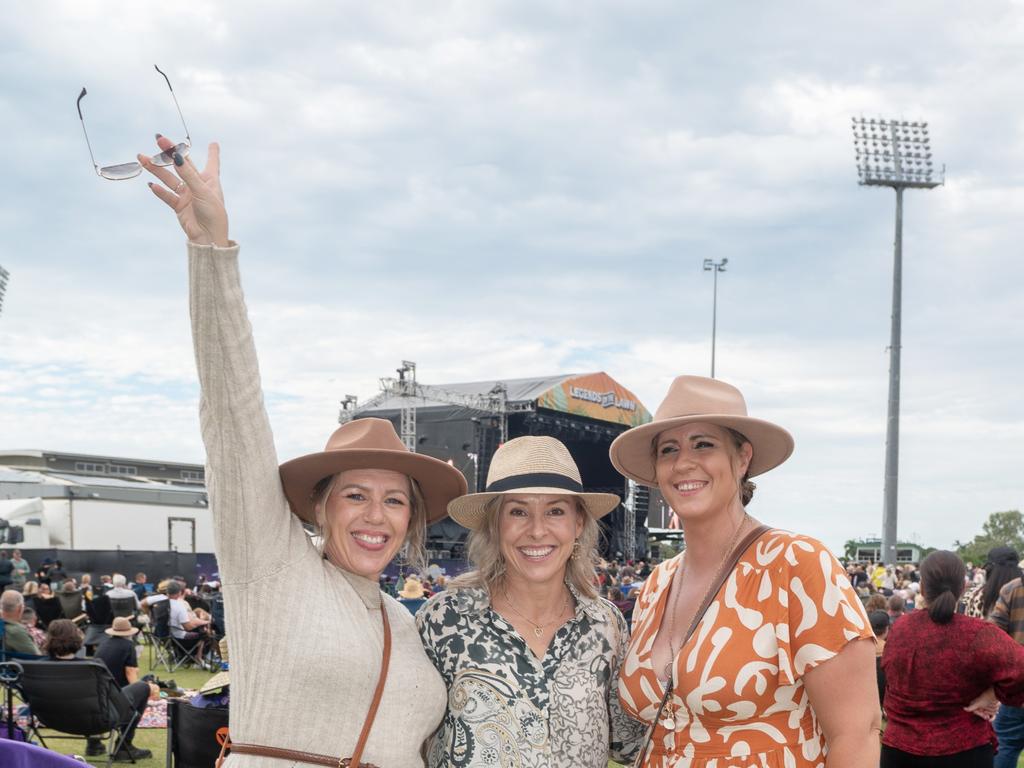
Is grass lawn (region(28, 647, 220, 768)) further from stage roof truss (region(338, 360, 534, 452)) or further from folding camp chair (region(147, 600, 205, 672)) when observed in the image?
stage roof truss (region(338, 360, 534, 452))

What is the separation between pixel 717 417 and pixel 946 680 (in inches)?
96.2

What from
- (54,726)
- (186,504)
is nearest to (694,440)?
(54,726)

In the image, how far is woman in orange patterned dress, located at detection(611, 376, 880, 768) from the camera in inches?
88.1

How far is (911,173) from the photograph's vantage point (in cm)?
2883

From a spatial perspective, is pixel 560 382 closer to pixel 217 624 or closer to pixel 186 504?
pixel 186 504

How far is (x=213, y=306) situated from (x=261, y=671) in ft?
2.68

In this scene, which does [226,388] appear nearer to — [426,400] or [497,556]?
[497,556]

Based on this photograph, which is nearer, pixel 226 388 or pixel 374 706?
pixel 226 388

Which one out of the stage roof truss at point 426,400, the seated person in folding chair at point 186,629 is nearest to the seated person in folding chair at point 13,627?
the seated person in folding chair at point 186,629

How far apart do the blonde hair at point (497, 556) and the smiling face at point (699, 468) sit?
1.09ft

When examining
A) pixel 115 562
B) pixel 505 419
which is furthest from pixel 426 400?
pixel 115 562

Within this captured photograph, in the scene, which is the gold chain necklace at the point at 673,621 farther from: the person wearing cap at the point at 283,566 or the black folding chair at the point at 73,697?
the black folding chair at the point at 73,697

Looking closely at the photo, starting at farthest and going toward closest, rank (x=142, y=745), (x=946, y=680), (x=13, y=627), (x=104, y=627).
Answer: (x=104, y=627) < (x=13, y=627) < (x=142, y=745) < (x=946, y=680)

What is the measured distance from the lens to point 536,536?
9.24ft
